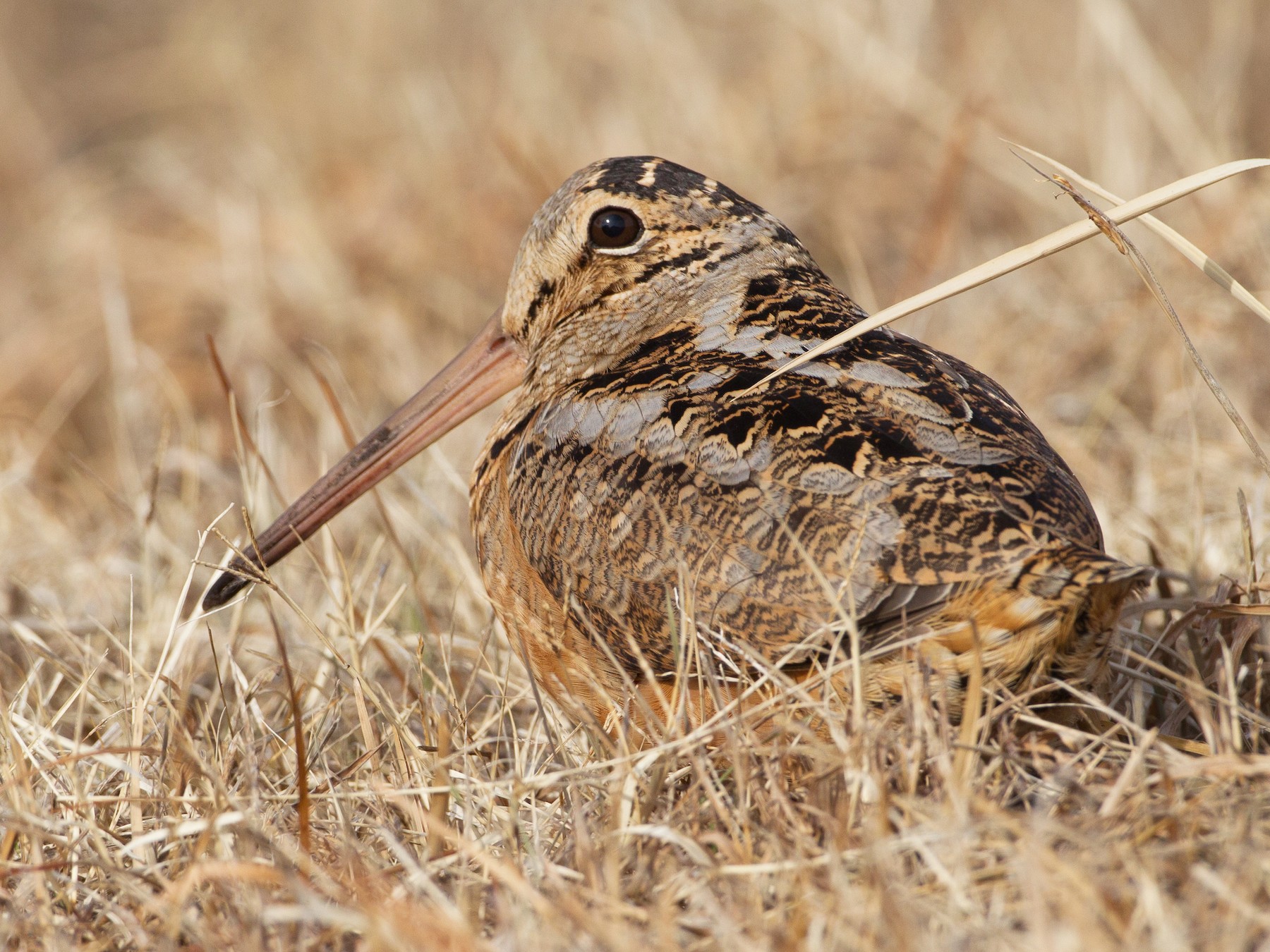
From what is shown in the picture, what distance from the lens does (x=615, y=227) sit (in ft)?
8.77

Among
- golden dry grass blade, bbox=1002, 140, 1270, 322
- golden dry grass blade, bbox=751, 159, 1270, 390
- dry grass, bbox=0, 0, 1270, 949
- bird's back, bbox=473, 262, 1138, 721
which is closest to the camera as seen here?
dry grass, bbox=0, 0, 1270, 949

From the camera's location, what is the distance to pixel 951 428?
2.14 m

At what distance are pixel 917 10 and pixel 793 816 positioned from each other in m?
4.55

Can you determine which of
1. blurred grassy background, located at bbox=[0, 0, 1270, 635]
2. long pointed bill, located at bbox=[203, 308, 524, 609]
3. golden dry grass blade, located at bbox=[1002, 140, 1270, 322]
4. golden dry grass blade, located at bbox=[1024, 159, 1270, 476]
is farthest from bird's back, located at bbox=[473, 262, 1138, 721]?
blurred grassy background, located at bbox=[0, 0, 1270, 635]

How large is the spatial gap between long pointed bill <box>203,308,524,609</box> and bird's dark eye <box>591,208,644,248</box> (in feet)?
1.23

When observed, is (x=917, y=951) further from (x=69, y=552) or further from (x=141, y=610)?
(x=69, y=552)

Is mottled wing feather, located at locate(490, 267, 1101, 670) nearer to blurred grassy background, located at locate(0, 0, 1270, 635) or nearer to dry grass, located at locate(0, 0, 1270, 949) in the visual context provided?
dry grass, located at locate(0, 0, 1270, 949)

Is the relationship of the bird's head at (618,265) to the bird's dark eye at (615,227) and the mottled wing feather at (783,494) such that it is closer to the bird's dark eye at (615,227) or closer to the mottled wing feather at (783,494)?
the bird's dark eye at (615,227)

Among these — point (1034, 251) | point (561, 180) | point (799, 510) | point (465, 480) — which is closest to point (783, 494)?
point (799, 510)

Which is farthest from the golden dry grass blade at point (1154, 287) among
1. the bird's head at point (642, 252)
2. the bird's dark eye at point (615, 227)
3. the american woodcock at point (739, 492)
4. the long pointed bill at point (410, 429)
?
the long pointed bill at point (410, 429)

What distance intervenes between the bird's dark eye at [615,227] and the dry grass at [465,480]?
86 centimetres

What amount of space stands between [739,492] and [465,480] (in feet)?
6.61

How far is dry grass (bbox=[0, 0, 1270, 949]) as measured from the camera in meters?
1.83

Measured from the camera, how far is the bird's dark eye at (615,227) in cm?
267
